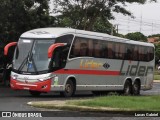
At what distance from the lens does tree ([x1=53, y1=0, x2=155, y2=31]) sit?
35844 mm

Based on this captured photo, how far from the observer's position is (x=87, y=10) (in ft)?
118

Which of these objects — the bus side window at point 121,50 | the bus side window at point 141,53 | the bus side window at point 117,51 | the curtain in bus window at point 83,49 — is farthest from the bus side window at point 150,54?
the curtain in bus window at point 83,49

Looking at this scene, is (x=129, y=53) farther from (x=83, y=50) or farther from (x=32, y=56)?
(x=32, y=56)

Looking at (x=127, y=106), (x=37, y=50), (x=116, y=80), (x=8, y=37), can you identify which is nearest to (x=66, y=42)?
(x=37, y=50)

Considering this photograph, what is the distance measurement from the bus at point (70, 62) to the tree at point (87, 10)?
627 centimetres

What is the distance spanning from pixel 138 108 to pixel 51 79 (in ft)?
25.8

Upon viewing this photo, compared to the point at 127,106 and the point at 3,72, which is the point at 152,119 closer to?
the point at 127,106

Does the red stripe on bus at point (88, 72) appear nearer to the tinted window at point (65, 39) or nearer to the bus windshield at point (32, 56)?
the bus windshield at point (32, 56)

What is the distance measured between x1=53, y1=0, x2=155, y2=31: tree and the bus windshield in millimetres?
12270

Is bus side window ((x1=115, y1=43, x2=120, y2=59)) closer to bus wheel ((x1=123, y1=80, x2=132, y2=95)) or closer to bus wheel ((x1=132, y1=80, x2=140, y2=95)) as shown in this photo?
bus wheel ((x1=123, y1=80, x2=132, y2=95))

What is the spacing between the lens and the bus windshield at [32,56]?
23.3 meters

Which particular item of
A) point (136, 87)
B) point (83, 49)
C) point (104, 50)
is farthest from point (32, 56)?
point (136, 87)

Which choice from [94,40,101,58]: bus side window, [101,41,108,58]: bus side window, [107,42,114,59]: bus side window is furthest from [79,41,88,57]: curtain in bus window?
[107,42,114,59]: bus side window

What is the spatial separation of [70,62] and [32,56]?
2.05m
